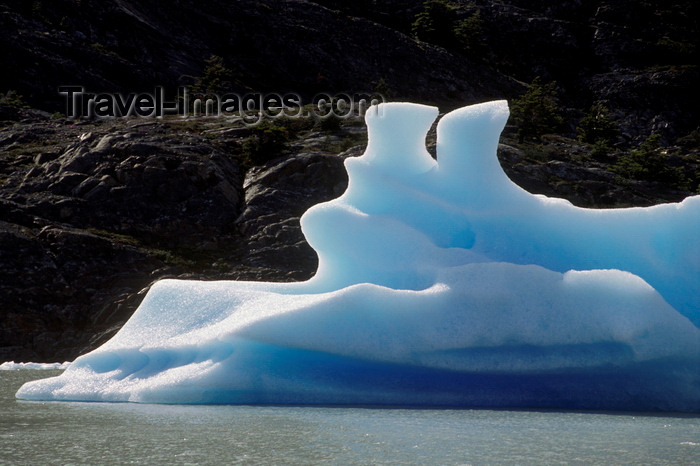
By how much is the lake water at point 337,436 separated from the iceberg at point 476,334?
1.45ft

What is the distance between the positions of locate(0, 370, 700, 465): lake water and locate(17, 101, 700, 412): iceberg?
442mm

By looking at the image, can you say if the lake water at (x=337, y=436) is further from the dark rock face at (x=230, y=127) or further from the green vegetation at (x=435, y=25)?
the green vegetation at (x=435, y=25)

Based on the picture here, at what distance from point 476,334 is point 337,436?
200 centimetres

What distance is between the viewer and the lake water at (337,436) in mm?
3473

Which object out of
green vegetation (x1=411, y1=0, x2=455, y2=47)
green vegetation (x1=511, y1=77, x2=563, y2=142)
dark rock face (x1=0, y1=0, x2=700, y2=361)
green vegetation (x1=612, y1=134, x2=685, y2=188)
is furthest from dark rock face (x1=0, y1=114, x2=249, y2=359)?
green vegetation (x1=411, y1=0, x2=455, y2=47)

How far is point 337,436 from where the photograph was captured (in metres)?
4.13

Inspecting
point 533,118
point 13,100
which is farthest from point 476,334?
point 13,100

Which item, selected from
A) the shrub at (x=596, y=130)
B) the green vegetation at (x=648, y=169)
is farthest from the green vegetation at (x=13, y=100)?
the shrub at (x=596, y=130)

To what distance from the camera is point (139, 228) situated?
20.2 metres

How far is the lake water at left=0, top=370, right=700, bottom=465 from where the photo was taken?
3473 millimetres

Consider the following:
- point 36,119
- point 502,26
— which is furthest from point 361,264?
point 502,26

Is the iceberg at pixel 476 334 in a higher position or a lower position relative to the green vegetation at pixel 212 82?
lower

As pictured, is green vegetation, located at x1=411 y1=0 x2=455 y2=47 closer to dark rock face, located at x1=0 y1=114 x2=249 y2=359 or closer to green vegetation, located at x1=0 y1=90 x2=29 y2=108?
green vegetation, located at x1=0 y1=90 x2=29 y2=108

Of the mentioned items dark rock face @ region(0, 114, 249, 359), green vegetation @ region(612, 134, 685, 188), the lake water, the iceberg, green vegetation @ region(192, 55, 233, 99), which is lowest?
the lake water
